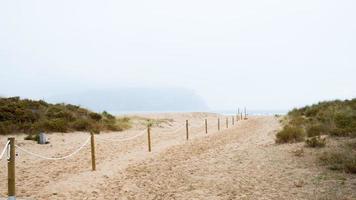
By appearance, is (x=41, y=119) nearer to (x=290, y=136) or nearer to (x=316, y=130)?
(x=290, y=136)

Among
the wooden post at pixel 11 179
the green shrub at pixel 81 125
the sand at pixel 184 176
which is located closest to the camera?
the wooden post at pixel 11 179

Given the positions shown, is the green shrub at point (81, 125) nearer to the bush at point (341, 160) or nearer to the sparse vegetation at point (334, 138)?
the sparse vegetation at point (334, 138)

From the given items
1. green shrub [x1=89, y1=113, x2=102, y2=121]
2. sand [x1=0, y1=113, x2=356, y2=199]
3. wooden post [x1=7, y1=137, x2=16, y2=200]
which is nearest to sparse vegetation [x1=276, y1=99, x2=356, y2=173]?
sand [x1=0, y1=113, x2=356, y2=199]

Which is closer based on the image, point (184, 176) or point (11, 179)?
point (11, 179)

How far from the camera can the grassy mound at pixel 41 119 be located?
20.4m

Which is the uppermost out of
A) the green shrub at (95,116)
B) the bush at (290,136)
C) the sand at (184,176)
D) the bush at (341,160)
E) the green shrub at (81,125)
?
the green shrub at (95,116)

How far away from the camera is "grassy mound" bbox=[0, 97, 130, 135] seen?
804 inches

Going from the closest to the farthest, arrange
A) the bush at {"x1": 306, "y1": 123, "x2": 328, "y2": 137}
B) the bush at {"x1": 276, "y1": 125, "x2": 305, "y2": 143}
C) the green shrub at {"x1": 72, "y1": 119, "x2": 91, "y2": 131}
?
the bush at {"x1": 276, "y1": 125, "x2": 305, "y2": 143} < the bush at {"x1": 306, "y1": 123, "x2": 328, "y2": 137} < the green shrub at {"x1": 72, "y1": 119, "x2": 91, "y2": 131}

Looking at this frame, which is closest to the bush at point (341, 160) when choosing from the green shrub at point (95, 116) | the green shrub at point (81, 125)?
the green shrub at point (81, 125)

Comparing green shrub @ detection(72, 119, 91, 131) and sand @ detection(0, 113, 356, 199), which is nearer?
sand @ detection(0, 113, 356, 199)

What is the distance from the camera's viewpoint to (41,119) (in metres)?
22.0

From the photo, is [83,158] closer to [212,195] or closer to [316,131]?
[212,195]

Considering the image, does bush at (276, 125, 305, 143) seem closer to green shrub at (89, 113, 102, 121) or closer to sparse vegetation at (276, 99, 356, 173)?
sparse vegetation at (276, 99, 356, 173)

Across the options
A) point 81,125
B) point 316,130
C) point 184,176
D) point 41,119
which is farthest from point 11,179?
point 81,125
